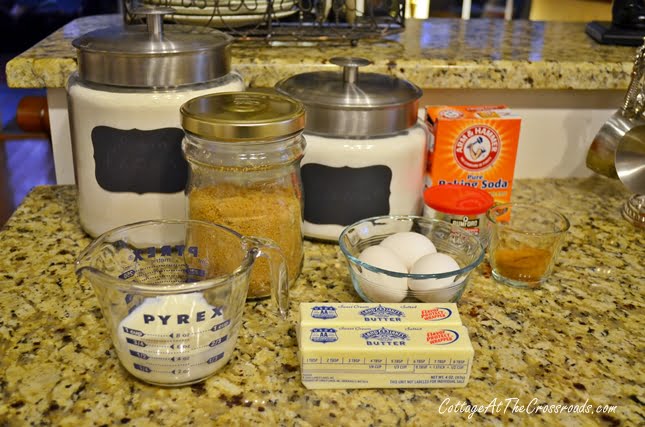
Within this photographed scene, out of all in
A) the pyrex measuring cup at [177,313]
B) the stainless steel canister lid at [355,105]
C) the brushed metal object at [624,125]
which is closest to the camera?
the pyrex measuring cup at [177,313]

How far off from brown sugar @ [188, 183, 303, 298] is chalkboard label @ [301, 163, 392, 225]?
99 millimetres

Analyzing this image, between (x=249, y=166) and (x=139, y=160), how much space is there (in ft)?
0.60

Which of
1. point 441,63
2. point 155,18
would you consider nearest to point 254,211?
point 155,18

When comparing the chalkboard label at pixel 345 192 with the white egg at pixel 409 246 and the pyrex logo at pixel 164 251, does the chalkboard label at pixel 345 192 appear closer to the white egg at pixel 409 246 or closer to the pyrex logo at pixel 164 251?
the white egg at pixel 409 246

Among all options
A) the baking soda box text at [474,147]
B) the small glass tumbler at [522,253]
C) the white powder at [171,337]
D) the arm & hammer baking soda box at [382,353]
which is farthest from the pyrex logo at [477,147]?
the white powder at [171,337]

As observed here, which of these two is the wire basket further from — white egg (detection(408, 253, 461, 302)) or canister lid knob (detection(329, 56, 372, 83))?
white egg (detection(408, 253, 461, 302))

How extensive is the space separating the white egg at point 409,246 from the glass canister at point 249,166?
0.38 ft

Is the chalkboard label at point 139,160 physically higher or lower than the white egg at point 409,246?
higher

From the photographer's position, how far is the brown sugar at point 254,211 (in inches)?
29.3

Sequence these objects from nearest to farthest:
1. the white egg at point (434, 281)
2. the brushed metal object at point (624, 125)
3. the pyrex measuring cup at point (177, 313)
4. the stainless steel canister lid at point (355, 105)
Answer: the pyrex measuring cup at point (177, 313) < the white egg at point (434, 281) < the stainless steel canister lid at point (355, 105) < the brushed metal object at point (624, 125)

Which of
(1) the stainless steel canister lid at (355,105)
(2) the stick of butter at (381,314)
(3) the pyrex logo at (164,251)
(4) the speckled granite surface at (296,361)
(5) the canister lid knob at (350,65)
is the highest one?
(5) the canister lid knob at (350,65)

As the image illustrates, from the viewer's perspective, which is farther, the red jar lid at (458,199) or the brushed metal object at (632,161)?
the brushed metal object at (632,161)

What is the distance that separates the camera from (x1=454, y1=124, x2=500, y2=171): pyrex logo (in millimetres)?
916

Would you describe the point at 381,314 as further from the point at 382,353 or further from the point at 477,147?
the point at 477,147
